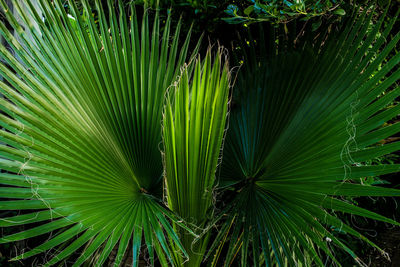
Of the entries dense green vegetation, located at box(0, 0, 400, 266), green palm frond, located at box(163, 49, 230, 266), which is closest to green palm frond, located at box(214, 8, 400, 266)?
dense green vegetation, located at box(0, 0, 400, 266)

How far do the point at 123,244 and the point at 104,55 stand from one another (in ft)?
2.28

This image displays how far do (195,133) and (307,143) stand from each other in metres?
0.43

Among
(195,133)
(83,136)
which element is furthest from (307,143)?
(83,136)

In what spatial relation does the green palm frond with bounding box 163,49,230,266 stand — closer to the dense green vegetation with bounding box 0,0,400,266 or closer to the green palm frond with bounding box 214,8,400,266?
the dense green vegetation with bounding box 0,0,400,266

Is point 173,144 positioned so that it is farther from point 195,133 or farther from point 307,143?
point 307,143

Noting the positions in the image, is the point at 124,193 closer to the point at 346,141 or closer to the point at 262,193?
the point at 262,193

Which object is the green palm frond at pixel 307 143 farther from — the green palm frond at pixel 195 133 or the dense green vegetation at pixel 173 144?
the green palm frond at pixel 195 133

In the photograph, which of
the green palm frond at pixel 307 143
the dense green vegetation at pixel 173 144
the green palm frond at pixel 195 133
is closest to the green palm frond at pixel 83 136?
the dense green vegetation at pixel 173 144

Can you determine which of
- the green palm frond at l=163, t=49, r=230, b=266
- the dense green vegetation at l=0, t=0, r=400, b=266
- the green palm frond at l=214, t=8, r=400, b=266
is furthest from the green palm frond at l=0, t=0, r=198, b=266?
the green palm frond at l=214, t=8, r=400, b=266

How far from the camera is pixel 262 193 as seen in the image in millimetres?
1312

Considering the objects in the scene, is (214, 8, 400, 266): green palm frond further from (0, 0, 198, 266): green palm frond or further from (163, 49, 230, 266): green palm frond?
(0, 0, 198, 266): green palm frond

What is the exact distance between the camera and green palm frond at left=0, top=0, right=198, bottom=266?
1085 millimetres

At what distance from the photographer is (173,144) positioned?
3.69 ft

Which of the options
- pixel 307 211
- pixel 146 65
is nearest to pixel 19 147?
pixel 146 65
